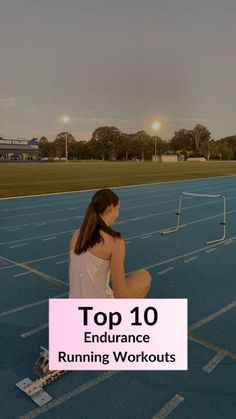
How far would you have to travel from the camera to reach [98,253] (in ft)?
8.74

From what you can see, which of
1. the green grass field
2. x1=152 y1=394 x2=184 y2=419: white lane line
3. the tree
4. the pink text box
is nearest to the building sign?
the tree

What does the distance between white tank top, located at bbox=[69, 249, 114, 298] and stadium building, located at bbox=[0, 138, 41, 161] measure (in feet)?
333

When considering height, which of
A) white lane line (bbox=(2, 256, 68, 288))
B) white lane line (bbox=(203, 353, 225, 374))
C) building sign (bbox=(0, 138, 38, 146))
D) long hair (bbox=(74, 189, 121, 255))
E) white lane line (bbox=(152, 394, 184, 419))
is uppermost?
building sign (bbox=(0, 138, 38, 146))

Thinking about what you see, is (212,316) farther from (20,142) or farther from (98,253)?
(20,142)

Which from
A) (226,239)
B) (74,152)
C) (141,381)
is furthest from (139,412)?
(74,152)

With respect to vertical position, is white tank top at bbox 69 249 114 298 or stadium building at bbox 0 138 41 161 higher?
→ stadium building at bbox 0 138 41 161

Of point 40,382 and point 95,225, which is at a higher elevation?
point 95,225

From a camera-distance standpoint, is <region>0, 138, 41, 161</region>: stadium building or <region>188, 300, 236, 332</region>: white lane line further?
<region>0, 138, 41, 161</region>: stadium building

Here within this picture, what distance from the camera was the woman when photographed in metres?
2.64

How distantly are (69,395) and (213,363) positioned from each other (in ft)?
4.81

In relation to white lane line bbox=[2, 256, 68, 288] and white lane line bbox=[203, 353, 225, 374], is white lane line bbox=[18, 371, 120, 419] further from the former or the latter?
white lane line bbox=[2, 256, 68, 288]

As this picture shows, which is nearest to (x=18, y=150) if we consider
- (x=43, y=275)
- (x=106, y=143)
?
(x=106, y=143)

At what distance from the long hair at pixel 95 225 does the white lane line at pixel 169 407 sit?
147cm

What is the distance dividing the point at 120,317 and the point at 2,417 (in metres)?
1.26
